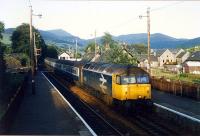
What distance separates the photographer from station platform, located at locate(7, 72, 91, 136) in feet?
63.8

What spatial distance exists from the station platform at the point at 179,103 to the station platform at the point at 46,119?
6974mm

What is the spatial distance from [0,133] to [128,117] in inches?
342

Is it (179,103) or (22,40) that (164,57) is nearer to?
(22,40)

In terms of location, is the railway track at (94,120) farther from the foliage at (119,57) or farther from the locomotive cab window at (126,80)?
the foliage at (119,57)

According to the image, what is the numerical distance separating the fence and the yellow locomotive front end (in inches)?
311

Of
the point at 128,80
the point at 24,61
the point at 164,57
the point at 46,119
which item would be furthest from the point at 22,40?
the point at 128,80

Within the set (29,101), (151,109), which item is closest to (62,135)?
(151,109)

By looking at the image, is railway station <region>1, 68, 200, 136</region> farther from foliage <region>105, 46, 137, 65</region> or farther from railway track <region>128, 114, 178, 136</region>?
foliage <region>105, 46, 137, 65</region>

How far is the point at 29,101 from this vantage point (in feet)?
102

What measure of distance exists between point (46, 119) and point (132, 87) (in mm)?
5923

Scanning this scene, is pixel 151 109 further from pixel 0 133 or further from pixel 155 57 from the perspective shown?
pixel 155 57

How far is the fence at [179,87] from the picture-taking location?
30891mm

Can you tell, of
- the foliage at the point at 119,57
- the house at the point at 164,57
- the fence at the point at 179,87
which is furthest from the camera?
the house at the point at 164,57

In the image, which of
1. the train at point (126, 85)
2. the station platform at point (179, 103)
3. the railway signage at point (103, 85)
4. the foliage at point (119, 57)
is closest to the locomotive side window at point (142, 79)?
the train at point (126, 85)
